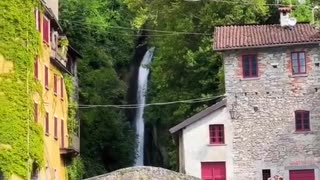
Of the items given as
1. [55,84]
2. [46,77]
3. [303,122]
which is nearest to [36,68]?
[46,77]

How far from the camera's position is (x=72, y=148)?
4716cm

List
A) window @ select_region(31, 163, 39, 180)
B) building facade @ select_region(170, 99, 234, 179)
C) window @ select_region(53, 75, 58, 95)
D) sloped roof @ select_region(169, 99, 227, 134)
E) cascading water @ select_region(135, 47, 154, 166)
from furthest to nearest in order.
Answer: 1. cascading water @ select_region(135, 47, 154, 166)
2. window @ select_region(53, 75, 58, 95)
3. sloped roof @ select_region(169, 99, 227, 134)
4. building facade @ select_region(170, 99, 234, 179)
5. window @ select_region(31, 163, 39, 180)

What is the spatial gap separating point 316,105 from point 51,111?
1482 cm

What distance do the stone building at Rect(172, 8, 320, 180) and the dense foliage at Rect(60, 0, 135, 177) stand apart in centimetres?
1652

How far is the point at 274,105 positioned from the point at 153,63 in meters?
20.1

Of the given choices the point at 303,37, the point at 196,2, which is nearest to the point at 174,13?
the point at 196,2

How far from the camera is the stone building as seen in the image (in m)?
40.0

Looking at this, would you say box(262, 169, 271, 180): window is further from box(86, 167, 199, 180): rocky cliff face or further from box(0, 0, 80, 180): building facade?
box(86, 167, 199, 180): rocky cliff face

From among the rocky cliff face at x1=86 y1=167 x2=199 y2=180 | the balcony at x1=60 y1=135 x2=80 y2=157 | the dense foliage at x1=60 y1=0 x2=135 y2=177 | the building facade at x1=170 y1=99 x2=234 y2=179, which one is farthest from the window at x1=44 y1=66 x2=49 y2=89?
the rocky cliff face at x1=86 y1=167 x2=199 y2=180

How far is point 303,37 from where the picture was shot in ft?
133

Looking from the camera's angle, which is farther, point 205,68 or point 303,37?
point 205,68

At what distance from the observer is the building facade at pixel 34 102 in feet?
119

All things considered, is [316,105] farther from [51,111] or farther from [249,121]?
[51,111]

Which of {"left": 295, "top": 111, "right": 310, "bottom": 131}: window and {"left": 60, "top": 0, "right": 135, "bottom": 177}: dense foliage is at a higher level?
{"left": 60, "top": 0, "right": 135, "bottom": 177}: dense foliage
